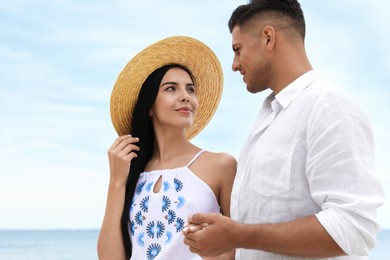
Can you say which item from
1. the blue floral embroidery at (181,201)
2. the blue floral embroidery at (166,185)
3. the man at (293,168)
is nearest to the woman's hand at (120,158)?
the blue floral embroidery at (166,185)

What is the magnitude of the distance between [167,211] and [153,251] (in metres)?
0.23

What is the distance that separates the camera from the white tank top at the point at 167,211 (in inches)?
144

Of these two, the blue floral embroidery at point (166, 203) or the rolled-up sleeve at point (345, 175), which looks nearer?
the rolled-up sleeve at point (345, 175)

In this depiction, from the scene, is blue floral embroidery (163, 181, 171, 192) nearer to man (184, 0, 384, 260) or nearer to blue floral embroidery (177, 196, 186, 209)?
blue floral embroidery (177, 196, 186, 209)

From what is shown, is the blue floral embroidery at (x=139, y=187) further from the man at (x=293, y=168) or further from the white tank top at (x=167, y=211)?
the man at (x=293, y=168)

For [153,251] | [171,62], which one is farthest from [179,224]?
[171,62]

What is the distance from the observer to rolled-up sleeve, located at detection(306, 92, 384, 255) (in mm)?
2268

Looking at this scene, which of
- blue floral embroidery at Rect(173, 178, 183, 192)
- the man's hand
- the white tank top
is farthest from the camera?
blue floral embroidery at Rect(173, 178, 183, 192)

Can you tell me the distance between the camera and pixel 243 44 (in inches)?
109

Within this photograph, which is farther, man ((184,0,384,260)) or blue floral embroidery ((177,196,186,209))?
blue floral embroidery ((177,196,186,209))

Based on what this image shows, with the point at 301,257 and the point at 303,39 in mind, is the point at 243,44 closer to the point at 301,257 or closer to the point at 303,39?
the point at 303,39

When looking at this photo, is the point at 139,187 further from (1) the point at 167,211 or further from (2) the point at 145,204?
(1) the point at 167,211

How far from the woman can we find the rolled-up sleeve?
1.37 m

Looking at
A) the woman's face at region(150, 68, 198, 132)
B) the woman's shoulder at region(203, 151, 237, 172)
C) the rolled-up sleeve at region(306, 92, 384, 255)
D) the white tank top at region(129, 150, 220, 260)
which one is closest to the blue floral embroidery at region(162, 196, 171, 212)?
the white tank top at region(129, 150, 220, 260)
